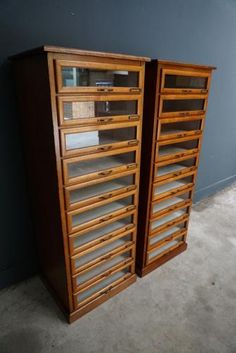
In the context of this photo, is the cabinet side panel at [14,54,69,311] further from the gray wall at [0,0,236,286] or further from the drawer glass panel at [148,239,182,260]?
the drawer glass panel at [148,239,182,260]

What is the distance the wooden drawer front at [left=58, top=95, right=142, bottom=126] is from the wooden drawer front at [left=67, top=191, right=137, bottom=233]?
495 millimetres

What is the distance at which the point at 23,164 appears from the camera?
61.8 inches

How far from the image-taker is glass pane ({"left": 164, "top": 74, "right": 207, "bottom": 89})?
155 centimetres

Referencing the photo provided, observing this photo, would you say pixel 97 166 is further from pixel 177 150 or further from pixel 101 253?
pixel 177 150

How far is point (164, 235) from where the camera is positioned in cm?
203

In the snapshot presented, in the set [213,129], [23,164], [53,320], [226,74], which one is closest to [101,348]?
[53,320]

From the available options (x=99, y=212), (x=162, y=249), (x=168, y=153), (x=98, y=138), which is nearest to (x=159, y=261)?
(x=162, y=249)

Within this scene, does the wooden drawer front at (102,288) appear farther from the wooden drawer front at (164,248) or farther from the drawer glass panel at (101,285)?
the wooden drawer front at (164,248)

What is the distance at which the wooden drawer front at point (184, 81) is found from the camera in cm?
144

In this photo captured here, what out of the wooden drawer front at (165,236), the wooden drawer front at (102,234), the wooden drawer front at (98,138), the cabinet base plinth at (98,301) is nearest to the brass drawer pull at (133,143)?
the wooden drawer front at (98,138)

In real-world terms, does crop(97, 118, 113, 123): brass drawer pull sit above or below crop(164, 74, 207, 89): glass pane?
below

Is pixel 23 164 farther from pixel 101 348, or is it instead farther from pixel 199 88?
pixel 199 88

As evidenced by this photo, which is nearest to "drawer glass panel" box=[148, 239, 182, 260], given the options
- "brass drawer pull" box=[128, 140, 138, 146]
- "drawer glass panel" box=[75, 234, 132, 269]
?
"drawer glass panel" box=[75, 234, 132, 269]

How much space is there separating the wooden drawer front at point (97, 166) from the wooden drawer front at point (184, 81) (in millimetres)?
476
